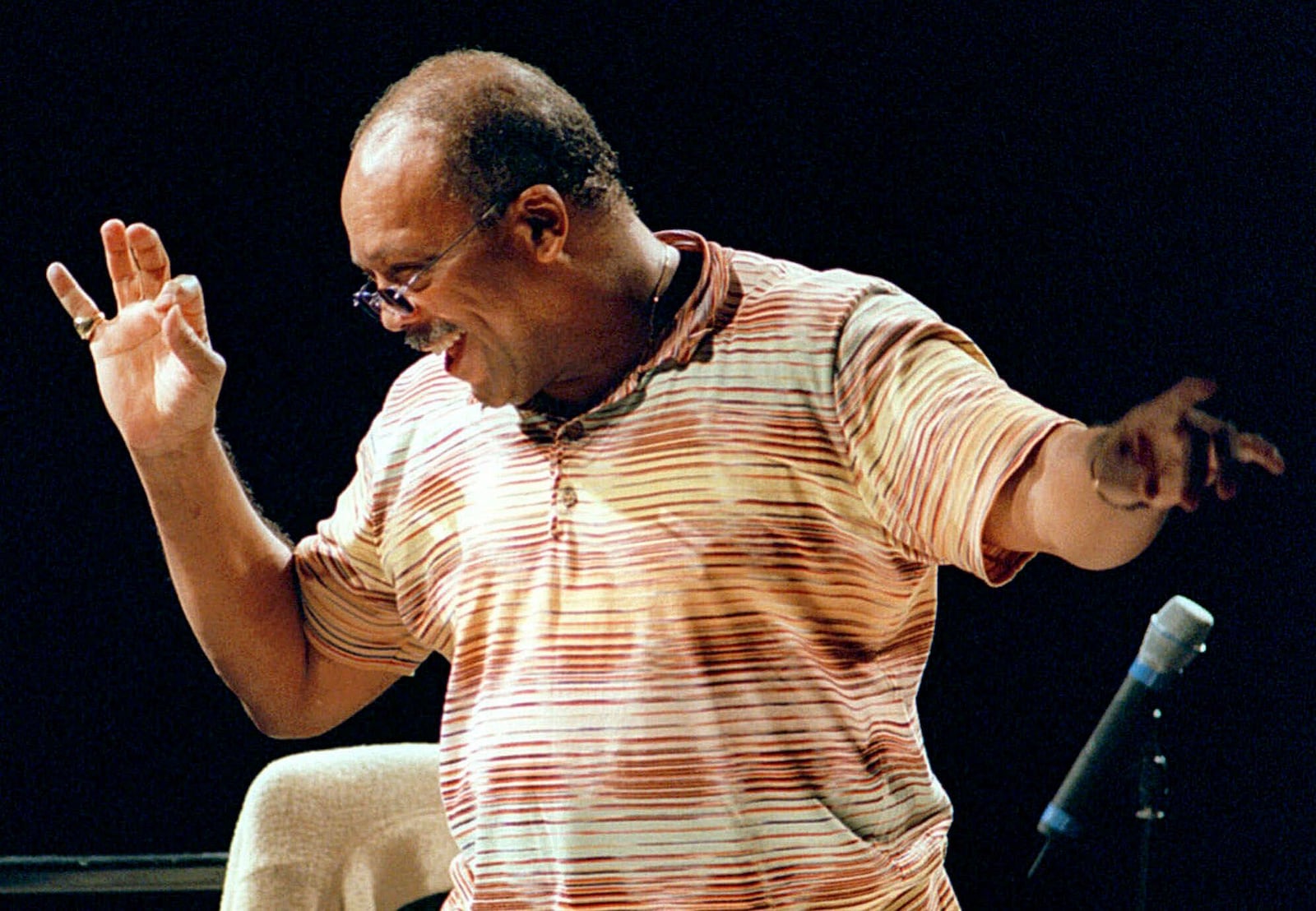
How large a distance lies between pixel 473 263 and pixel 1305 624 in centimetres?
191

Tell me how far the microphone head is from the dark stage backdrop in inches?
26.4

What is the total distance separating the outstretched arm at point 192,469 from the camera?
160 cm

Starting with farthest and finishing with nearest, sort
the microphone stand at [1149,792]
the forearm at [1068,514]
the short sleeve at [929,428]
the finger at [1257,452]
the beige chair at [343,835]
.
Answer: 1. the microphone stand at [1149,792]
2. the beige chair at [343,835]
3. the short sleeve at [929,428]
4. the forearm at [1068,514]
5. the finger at [1257,452]

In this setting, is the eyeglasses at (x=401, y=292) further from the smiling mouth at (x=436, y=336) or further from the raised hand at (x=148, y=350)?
the raised hand at (x=148, y=350)

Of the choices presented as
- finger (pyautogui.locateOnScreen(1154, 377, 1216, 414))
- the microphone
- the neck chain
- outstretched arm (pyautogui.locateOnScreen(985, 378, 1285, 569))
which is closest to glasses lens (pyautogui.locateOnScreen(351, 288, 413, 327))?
the neck chain

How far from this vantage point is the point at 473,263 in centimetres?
148

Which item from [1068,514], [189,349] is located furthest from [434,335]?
[1068,514]

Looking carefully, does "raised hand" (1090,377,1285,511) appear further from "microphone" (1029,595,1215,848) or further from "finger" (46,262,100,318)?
"finger" (46,262,100,318)

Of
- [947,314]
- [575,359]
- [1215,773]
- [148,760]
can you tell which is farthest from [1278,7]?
[148,760]

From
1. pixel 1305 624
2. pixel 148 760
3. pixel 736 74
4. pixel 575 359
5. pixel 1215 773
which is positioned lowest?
pixel 148 760

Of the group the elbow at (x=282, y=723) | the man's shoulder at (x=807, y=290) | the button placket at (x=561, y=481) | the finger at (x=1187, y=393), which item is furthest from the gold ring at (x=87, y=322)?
the finger at (x=1187, y=393)

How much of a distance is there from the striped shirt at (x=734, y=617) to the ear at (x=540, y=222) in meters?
0.16

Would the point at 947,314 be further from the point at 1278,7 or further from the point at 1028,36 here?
the point at 1278,7

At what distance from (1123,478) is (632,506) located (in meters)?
0.51
